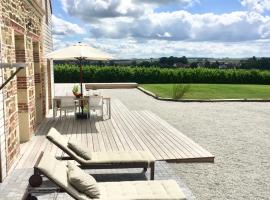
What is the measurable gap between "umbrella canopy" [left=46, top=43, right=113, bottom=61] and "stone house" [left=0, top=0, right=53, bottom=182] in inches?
23.8

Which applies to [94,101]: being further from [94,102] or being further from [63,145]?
[63,145]

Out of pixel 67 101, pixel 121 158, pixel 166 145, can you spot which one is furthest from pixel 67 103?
pixel 121 158

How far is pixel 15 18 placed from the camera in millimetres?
7562

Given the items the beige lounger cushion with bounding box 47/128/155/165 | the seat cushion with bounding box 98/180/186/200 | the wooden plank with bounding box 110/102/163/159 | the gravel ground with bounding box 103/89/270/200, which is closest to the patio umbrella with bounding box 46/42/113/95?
A: the wooden plank with bounding box 110/102/163/159

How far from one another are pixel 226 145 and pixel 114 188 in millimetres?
4918

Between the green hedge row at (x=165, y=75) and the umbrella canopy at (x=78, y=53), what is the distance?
63.7 ft

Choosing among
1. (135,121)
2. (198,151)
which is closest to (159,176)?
(198,151)

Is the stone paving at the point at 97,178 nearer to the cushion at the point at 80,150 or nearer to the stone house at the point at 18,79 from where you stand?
the stone house at the point at 18,79

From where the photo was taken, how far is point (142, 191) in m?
4.63

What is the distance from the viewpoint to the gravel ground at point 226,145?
588 cm

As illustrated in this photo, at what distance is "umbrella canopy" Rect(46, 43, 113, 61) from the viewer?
10.9 meters

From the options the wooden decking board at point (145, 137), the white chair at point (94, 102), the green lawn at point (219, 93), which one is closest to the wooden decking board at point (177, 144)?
the wooden decking board at point (145, 137)

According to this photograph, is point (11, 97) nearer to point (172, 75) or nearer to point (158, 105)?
point (158, 105)

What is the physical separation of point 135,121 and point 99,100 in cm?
134
